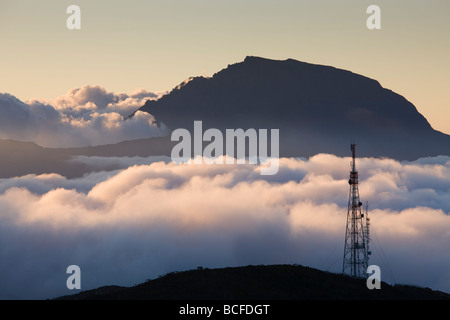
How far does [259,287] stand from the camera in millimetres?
76250

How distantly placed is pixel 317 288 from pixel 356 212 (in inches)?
1287

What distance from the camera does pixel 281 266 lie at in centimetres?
8650

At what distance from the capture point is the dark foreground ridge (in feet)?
244

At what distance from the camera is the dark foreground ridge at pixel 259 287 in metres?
74.3
